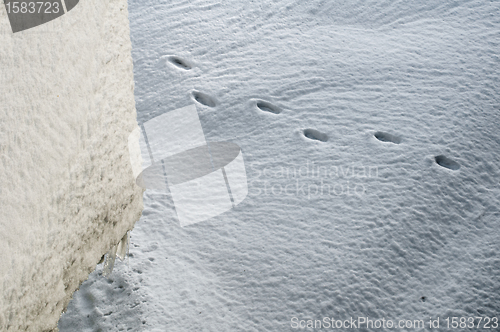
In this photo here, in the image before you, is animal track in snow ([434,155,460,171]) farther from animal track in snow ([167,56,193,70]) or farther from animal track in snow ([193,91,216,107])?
animal track in snow ([167,56,193,70])

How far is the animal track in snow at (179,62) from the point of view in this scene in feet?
5.86

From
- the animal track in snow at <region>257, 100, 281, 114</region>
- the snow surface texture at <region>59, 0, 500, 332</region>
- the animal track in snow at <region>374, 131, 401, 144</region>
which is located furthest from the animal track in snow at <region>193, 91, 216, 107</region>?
the animal track in snow at <region>374, 131, 401, 144</region>

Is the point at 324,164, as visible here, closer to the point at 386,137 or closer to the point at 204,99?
the point at 386,137

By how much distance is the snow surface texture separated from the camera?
1042 millimetres

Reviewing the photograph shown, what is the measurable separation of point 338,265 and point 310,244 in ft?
0.30

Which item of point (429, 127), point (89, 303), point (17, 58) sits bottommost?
point (89, 303)

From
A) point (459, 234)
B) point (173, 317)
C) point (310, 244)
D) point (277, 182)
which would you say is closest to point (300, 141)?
Result: point (277, 182)

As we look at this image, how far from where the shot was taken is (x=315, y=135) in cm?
145

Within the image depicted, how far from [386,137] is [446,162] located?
0.19m

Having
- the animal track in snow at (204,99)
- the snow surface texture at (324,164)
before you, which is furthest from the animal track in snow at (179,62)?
the animal track in snow at (204,99)

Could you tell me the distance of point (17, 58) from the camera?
60 centimetres

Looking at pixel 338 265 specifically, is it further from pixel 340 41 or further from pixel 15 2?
pixel 340 41

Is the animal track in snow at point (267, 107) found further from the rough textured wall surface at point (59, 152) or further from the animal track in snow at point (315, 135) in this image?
the rough textured wall surface at point (59, 152)

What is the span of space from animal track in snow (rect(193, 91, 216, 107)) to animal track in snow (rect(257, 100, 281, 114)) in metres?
0.16
